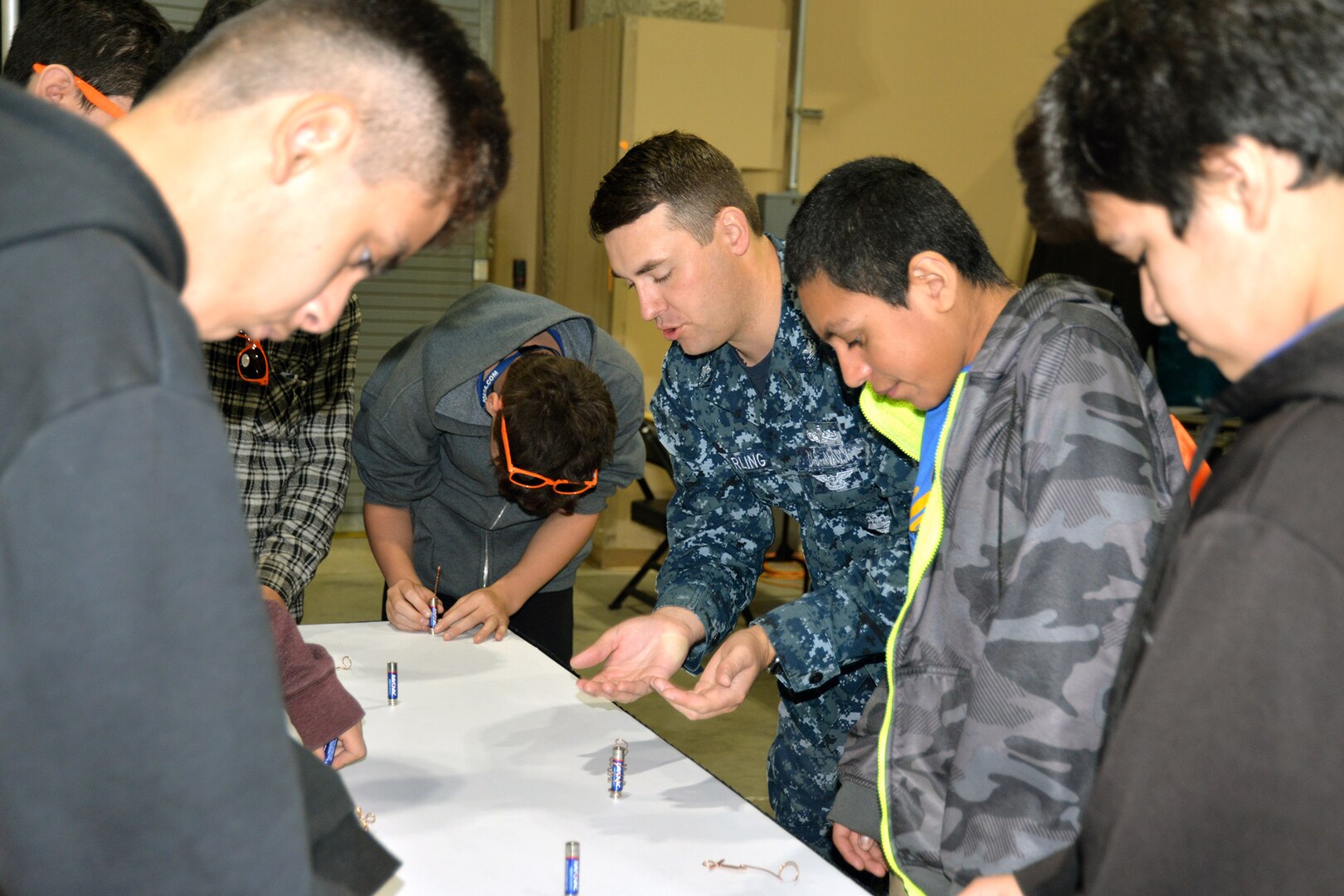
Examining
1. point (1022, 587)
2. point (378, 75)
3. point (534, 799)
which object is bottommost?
point (534, 799)

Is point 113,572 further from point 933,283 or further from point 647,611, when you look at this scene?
point 647,611

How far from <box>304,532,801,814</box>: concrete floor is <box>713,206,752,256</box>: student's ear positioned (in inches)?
50.9

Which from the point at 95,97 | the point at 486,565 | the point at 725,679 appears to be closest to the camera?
the point at 725,679

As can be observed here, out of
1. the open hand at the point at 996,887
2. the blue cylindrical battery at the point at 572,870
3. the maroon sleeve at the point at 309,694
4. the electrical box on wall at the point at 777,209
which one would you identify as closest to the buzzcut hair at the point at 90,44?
the maroon sleeve at the point at 309,694

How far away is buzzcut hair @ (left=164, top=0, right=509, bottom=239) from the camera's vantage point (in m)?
0.88

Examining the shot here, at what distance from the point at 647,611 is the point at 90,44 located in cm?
420

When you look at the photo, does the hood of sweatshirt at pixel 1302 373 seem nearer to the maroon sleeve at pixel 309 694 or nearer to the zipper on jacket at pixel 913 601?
the zipper on jacket at pixel 913 601

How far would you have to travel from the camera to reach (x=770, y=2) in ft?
21.7

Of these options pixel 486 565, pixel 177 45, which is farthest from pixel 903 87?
pixel 177 45

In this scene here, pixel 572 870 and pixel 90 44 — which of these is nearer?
pixel 572 870

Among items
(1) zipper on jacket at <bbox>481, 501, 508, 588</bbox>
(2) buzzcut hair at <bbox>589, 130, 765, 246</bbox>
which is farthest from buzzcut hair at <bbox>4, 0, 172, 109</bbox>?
(1) zipper on jacket at <bbox>481, 501, 508, 588</bbox>

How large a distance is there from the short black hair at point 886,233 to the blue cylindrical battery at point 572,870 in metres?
0.84

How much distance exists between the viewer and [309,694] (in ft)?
5.63

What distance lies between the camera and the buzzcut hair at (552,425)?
246 cm
